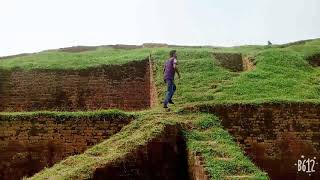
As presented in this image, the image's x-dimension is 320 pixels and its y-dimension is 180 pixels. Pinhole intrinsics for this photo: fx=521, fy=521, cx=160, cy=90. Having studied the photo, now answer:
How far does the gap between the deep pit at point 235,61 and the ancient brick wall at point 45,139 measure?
5251mm

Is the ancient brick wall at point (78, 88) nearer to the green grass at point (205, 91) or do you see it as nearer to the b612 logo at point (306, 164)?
the green grass at point (205, 91)

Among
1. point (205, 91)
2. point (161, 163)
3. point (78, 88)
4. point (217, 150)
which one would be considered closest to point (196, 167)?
point (217, 150)

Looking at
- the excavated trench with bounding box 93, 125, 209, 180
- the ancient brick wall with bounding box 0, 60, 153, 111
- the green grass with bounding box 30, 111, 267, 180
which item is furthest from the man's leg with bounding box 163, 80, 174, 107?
the ancient brick wall with bounding box 0, 60, 153, 111

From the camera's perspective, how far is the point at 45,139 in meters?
10.1

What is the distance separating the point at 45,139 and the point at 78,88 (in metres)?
4.50

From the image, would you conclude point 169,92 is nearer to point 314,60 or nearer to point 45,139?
point 45,139

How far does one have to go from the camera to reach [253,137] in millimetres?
10086

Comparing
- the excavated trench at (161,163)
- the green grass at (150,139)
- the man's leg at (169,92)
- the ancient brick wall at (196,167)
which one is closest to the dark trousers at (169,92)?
the man's leg at (169,92)

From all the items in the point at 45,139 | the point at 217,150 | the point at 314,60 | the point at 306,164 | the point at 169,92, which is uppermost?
the point at 314,60

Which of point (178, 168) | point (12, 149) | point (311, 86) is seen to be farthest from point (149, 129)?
point (311, 86)

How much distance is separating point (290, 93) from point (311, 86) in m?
1.01

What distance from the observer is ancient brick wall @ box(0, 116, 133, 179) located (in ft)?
33.0

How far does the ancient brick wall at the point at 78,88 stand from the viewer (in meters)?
14.2

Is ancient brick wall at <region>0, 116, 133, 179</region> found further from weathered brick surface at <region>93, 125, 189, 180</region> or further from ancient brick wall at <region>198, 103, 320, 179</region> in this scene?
ancient brick wall at <region>198, 103, 320, 179</region>
